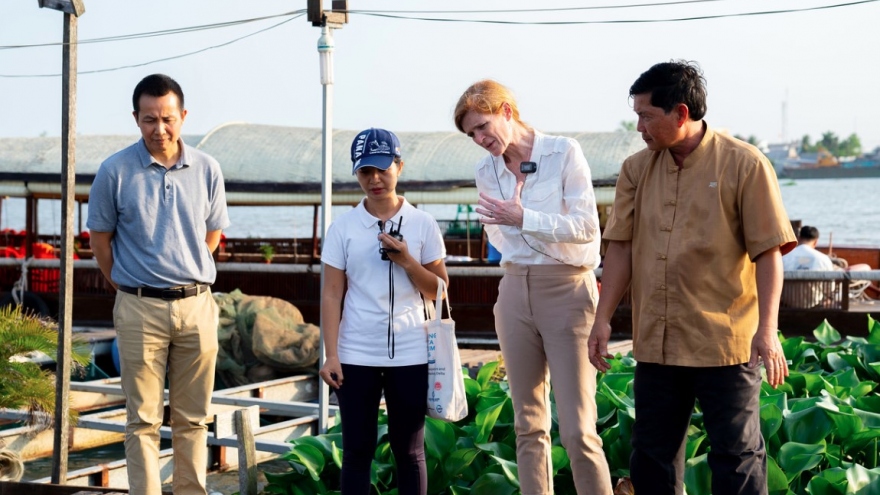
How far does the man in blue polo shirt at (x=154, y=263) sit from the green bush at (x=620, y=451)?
1402 millimetres

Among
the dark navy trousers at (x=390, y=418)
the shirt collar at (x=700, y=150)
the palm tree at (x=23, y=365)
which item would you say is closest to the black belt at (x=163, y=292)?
the dark navy trousers at (x=390, y=418)

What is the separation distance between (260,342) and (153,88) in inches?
329

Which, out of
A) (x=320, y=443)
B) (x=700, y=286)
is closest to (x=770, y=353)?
(x=700, y=286)

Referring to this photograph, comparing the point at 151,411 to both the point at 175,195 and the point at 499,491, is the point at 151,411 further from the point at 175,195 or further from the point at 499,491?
the point at 499,491

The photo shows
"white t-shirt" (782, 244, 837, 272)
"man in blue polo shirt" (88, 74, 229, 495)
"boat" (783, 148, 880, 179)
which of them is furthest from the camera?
"boat" (783, 148, 880, 179)

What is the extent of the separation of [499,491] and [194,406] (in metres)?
1.52

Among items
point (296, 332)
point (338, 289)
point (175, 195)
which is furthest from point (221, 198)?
point (296, 332)

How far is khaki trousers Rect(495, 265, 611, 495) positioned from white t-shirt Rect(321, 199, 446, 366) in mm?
334

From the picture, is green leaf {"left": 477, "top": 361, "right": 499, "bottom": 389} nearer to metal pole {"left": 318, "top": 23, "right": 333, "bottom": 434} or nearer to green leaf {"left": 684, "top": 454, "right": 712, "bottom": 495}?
metal pole {"left": 318, "top": 23, "right": 333, "bottom": 434}

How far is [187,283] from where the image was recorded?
4535 millimetres

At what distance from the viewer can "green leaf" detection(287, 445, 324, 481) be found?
579 centimetres

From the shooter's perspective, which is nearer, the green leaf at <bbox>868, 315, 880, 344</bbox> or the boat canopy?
the green leaf at <bbox>868, 315, 880, 344</bbox>

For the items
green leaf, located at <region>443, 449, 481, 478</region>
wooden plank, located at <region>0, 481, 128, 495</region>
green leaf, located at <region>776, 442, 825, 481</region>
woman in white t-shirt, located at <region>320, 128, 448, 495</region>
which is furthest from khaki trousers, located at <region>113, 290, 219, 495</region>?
green leaf, located at <region>776, 442, 825, 481</region>

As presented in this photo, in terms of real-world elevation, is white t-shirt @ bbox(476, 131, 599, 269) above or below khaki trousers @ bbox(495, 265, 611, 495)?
above
